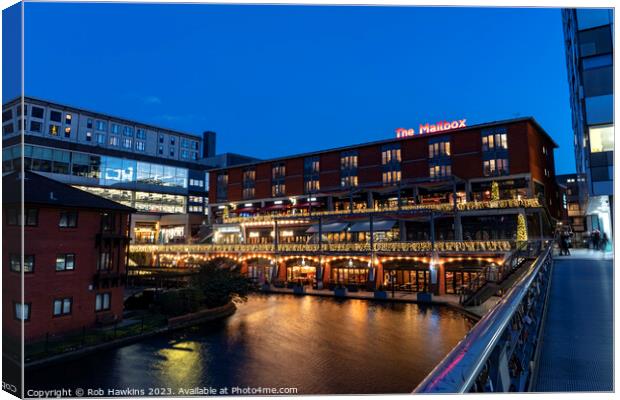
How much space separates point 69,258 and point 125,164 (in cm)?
6235

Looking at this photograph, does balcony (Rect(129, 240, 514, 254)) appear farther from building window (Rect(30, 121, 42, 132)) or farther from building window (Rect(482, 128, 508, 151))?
building window (Rect(30, 121, 42, 132))

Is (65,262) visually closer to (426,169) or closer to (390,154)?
(426,169)

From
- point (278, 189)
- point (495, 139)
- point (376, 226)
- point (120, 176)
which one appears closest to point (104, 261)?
point (376, 226)

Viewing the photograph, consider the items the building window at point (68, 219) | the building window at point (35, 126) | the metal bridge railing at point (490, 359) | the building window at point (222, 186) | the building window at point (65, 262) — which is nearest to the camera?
the metal bridge railing at point (490, 359)

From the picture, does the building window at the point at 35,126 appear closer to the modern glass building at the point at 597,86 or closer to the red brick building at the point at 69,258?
the red brick building at the point at 69,258

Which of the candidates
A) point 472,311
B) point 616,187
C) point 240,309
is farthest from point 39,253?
point 472,311

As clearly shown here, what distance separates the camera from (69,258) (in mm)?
22719

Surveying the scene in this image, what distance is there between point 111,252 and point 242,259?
26.9m

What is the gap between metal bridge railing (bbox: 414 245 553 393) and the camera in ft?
7.87

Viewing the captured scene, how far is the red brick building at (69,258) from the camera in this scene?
20.7 metres

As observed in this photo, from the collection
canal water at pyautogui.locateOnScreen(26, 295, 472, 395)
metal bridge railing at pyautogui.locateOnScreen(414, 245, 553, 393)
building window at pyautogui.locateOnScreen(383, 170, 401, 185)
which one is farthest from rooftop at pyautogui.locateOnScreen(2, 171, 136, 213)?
building window at pyautogui.locateOnScreen(383, 170, 401, 185)

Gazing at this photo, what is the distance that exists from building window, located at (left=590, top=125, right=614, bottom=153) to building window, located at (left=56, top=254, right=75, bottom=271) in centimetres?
2703

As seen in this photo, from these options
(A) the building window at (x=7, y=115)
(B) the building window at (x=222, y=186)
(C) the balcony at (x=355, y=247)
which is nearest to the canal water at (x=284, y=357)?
(A) the building window at (x=7, y=115)

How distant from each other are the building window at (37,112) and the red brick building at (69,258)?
197 ft
